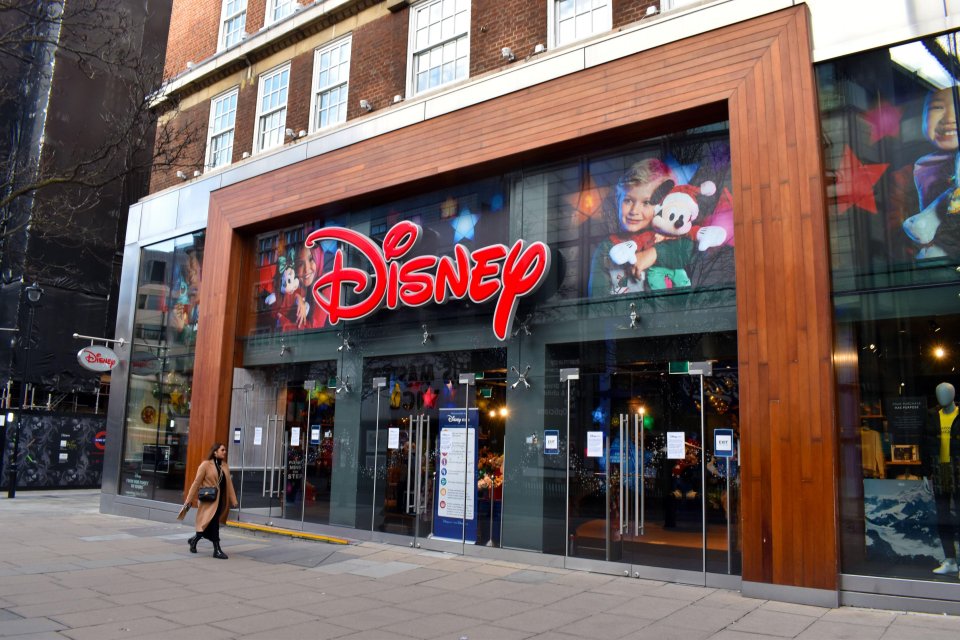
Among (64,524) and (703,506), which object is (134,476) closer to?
(64,524)

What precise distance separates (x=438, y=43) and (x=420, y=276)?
187 inches

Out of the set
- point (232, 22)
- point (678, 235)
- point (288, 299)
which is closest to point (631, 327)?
point (678, 235)

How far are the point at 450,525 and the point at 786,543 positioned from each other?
588 cm

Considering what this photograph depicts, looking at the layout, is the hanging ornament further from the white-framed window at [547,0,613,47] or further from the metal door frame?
the white-framed window at [547,0,613,47]

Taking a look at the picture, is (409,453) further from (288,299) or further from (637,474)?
(288,299)

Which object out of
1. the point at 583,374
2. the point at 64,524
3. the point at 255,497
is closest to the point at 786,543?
the point at 583,374

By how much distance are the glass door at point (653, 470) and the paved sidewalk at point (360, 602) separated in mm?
449

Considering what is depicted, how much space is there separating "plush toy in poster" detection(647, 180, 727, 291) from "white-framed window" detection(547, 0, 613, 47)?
325 centimetres

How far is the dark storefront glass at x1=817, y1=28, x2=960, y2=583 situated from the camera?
8.47m

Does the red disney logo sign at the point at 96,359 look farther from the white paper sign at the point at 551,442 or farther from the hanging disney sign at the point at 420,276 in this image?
the white paper sign at the point at 551,442

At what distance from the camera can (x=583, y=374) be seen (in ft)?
37.7

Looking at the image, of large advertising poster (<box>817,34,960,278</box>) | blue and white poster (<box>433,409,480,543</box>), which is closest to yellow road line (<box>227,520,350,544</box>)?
blue and white poster (<box>433,409,480,543</box>)

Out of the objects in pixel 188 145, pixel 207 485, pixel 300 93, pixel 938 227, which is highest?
pixel 300 93

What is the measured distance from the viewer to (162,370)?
19.0 meters
